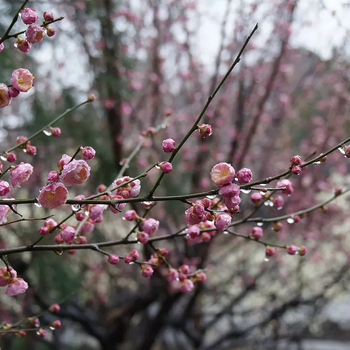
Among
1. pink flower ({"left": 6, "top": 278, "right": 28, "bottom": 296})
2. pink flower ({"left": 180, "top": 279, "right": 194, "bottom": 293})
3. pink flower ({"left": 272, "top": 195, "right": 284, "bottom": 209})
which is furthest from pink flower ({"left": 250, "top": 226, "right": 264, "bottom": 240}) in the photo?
pink flower ({"left": 6, "top": 278, "right": 28, "bottom": 296})

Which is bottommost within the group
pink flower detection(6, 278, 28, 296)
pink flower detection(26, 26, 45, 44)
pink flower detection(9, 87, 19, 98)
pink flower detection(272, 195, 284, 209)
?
pink flower detection(6, 278, 28, 296)

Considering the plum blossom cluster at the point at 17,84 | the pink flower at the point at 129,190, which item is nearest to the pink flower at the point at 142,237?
the pink flower at the point at 129,190

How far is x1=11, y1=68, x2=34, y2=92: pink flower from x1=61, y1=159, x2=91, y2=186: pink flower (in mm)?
183

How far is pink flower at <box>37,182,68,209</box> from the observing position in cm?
74

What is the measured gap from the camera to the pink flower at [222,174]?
0.73 m

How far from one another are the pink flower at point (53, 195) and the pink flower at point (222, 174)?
272 mm

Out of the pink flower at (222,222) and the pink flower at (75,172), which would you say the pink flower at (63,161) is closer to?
the pink flower at (75,172)

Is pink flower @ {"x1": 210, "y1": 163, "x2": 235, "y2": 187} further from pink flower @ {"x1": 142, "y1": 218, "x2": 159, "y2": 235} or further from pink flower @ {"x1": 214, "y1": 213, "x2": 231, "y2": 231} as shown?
pink flower @ {"x1": 142, "y1": 218, "x2": 159, "y2": 235}

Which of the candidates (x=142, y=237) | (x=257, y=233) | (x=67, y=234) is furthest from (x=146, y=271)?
(x=257, y=233)

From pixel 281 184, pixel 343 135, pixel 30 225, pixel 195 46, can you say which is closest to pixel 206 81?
pixel 195 46

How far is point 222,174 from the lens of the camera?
2.41ft

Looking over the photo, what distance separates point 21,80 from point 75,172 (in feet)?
0.73

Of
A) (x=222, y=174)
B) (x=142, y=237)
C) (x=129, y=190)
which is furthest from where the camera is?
(x=142, y=237)

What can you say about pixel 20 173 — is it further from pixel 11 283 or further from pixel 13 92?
pixel 11 283
